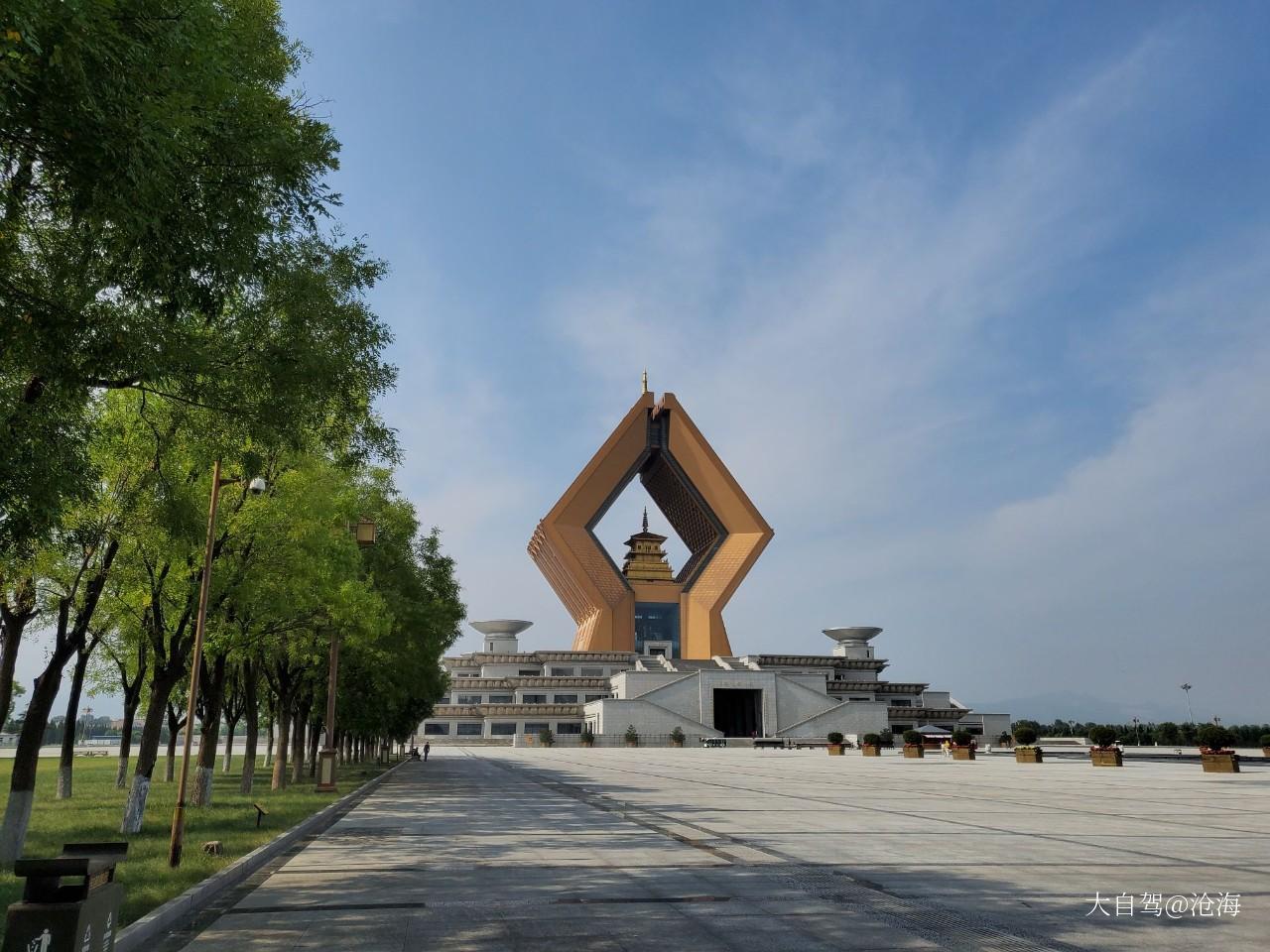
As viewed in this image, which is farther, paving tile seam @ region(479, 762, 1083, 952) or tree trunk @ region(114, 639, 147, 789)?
tree trunk @ region(114, 639, 147, 789)

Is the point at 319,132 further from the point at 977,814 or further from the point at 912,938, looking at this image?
the point at 977,814

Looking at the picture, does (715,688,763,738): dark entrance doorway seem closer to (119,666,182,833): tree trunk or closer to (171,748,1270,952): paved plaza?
(171,748,1270,952): paved plaza

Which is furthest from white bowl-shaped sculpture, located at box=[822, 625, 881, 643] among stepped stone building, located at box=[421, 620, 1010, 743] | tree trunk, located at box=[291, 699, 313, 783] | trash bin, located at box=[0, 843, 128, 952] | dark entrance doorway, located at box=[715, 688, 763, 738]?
trash bin, located at box=[0, 843, 128, 952]

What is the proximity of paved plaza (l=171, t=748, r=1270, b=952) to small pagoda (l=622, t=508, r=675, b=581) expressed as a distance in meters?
77.0

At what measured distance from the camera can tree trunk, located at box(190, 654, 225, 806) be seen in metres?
18.4

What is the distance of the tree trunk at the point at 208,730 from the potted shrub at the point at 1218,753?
83.2 ft

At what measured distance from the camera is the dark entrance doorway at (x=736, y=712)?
7212 cm

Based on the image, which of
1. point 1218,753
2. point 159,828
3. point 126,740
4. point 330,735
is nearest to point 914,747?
point 1218,753

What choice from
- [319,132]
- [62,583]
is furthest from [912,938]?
[62,583]

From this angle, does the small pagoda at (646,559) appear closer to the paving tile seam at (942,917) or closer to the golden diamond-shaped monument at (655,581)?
the golden diamond-shaped monument at (655,581)

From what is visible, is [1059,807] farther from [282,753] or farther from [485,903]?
[282,753]

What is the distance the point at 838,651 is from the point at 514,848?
278 ft

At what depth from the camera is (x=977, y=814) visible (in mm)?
14938

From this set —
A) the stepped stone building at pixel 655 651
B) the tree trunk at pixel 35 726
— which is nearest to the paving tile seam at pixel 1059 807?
the tree trunk at pixel 35 726
